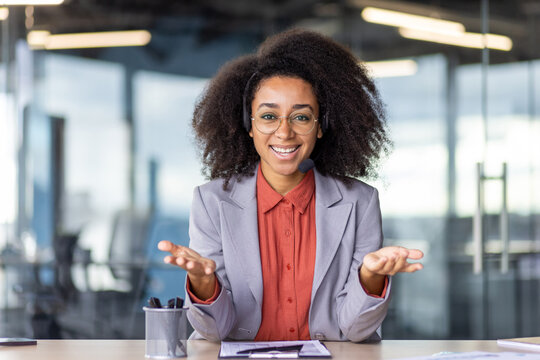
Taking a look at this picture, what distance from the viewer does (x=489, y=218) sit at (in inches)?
172

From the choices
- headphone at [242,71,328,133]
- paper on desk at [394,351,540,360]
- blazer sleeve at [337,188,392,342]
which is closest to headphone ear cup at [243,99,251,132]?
headphone at [242,71,328,133]

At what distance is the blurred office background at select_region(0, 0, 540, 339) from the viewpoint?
4426 millimetres

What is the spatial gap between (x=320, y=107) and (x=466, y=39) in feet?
8.97

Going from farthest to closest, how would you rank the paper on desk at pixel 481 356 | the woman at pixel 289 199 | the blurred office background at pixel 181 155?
the blurred office background at pixel 181 155 → the woman at pixel 289 199 → the paper on desk at pixel 481 356

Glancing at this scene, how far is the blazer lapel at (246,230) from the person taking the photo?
2.01 metres

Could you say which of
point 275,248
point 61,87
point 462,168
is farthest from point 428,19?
point 275,248

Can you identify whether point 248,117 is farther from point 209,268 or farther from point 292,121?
point 209,268

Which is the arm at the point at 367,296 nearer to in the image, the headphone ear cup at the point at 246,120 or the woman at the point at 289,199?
the woman at the point at 289,199

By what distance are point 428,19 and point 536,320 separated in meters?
2.13

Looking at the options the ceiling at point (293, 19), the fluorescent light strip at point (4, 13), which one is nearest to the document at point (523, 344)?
the ceiling at point (293, 19)

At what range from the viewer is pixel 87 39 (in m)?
4.59

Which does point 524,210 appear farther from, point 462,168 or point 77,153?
point 77,153

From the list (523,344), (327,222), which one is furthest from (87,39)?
(523,344)

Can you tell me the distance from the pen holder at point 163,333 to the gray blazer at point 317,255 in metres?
0.23
